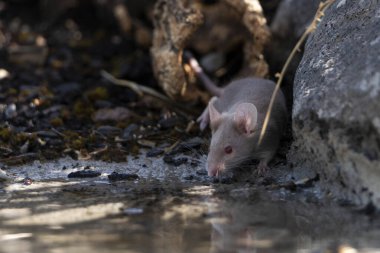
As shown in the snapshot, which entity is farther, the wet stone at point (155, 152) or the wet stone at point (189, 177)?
the wet stone at point (155, 152)

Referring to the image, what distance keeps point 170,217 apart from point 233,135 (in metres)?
1.57

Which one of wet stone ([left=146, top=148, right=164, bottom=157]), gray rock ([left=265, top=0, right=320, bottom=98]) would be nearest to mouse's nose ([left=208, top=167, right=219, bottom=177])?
wet stone ([left=146, top=148, right=164, bottom=157])

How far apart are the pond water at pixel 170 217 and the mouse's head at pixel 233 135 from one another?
9.5 inches

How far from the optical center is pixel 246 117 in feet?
19.6

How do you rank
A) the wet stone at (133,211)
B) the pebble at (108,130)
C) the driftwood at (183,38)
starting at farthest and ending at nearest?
the driftwood at (183,38) → the pebble at (108,130) → the wet stone at (133,211)

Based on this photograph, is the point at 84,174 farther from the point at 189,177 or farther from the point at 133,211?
the point at 133,211

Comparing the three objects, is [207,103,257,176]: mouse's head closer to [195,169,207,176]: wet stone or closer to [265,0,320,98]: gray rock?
[195,169,207,176]: wet stone

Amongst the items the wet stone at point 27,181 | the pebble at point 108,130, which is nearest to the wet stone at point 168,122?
the pebble at point 108,130

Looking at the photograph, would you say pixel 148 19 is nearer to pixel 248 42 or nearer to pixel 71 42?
pixel 71 42

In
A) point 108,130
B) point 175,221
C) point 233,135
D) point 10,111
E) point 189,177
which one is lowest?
point 175,221

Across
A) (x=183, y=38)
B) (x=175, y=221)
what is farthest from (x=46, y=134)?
(x=175, y=221)

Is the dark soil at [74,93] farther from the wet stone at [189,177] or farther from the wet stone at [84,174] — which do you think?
the wet stone at [189,177]

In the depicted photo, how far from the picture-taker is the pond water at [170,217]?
4.02 meters

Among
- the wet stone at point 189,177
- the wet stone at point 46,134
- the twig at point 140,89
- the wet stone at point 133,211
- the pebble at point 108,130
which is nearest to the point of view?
the wet stone at point 133,211
